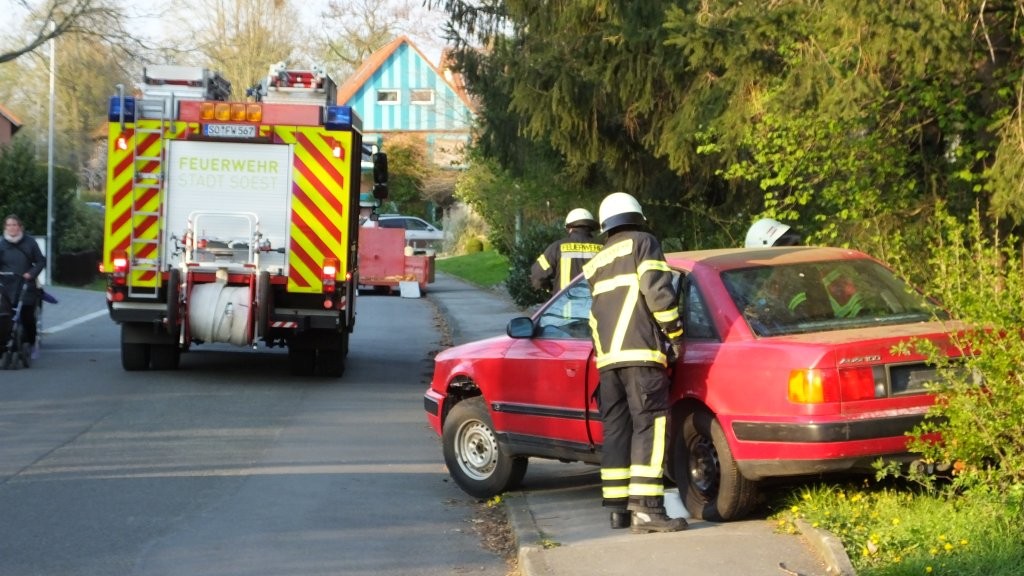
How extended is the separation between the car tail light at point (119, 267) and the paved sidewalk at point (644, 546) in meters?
7.22

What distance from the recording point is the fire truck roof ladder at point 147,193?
14953 millimetres

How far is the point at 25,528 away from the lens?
7.91 meters

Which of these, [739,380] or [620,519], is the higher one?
[739,380]

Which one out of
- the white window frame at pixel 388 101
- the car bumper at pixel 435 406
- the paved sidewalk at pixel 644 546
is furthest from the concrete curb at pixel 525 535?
the white window frame at pixel 388 101

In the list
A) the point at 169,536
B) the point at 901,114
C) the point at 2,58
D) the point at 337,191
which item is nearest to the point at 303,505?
the point at 169,536

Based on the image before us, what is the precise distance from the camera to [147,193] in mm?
14992

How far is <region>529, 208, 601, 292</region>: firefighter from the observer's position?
12109 millimetres

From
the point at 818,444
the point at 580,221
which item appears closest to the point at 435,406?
the point at 580,221

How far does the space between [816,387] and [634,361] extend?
986mm

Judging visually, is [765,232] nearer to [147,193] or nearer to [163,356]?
[147,193]

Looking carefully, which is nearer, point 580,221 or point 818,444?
point 818,444

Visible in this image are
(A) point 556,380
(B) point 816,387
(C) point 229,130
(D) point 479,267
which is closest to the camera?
(B) point 816,387

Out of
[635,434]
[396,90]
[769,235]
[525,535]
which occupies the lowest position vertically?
[525,535]

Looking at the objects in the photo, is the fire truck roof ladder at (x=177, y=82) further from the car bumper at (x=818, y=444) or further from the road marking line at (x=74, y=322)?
the car bumper at (x=818, y=444)
